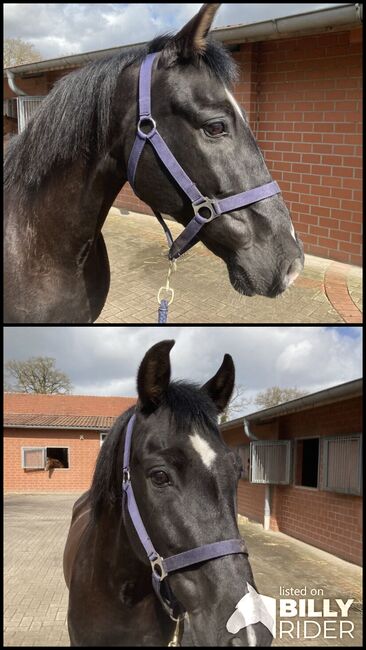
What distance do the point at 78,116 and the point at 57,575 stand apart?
617 centimetres

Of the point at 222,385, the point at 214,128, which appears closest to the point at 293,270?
the point at 222,385

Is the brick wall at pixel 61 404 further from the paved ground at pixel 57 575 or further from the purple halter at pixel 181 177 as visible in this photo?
Answer: the purple halter at pixel 181 177

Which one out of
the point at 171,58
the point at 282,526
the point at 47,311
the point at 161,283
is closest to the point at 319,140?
the point at 161,283

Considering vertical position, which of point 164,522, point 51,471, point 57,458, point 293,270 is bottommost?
point 57,458

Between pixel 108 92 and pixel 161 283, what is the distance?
4.61 m

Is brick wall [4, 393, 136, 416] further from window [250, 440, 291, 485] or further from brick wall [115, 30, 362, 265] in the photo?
brick wall [115, 30, 362, 265]

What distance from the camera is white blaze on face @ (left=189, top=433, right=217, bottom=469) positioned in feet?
4.90

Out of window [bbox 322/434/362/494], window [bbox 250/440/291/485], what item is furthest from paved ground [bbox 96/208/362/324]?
window [bbox 250/440/291/485]

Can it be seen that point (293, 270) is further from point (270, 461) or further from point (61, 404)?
point (61, 404)

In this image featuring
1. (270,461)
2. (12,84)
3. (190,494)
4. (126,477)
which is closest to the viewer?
(190,494)

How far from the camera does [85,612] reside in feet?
6.47

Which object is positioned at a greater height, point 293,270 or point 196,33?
point 196,33

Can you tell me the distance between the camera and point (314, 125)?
267 inches

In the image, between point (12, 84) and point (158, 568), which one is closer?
point (158, 568)
